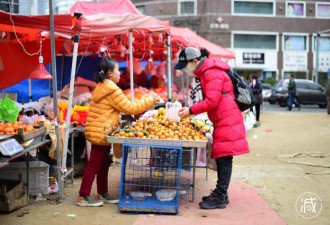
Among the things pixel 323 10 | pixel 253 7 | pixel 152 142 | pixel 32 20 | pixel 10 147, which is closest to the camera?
pixel 10 147

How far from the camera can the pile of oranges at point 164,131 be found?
4918 mm

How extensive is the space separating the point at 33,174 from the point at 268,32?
40.4 m

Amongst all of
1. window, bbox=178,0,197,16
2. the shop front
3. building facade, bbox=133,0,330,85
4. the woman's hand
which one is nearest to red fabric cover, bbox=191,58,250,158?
the woman's hand

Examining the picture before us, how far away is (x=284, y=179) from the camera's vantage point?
680cm

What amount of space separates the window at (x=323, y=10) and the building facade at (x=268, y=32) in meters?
0.38

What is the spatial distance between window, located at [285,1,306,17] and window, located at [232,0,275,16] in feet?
5.61

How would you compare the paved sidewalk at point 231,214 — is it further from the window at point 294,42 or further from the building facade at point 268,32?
the window at point 294,42

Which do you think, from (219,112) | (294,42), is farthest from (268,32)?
(219,112)

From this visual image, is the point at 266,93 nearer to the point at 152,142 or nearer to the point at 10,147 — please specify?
the point at 152,142

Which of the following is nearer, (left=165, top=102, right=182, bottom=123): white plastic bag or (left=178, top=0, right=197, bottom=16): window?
(left=165, top=102, right=182, bottom=123): white plastic bag

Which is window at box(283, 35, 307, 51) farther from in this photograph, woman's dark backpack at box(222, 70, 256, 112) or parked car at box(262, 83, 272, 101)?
woman's dark backpack at box(222, 70, 256, 112)

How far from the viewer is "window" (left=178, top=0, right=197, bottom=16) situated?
39.9 metres

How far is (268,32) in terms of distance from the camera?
42.6 meters

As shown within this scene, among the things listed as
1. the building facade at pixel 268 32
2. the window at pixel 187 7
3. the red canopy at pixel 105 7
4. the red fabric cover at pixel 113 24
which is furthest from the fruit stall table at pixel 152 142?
the building facade at pixel 268 32
